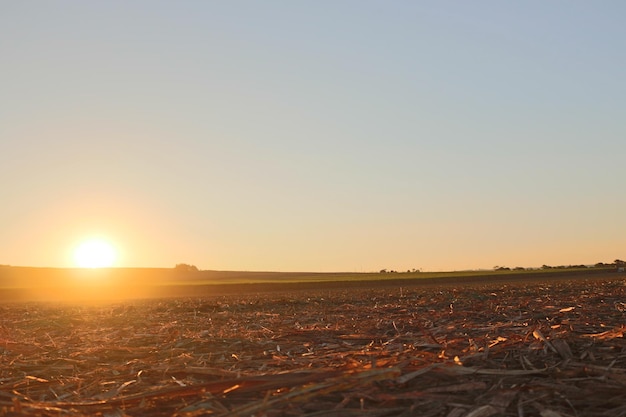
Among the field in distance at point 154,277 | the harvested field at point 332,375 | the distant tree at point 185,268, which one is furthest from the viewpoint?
the distant tree at point 185,268

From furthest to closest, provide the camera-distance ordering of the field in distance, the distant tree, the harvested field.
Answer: the distant tree
the field in distance
the harvested field

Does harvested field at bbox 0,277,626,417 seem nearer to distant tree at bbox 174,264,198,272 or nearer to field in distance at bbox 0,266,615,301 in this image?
field in distance at bbox 0,266,615,301

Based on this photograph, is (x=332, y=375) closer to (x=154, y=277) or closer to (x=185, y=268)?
(x=154, y=277)

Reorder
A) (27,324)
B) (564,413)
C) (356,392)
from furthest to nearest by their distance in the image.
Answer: (27,324), (356,392), (564,413)

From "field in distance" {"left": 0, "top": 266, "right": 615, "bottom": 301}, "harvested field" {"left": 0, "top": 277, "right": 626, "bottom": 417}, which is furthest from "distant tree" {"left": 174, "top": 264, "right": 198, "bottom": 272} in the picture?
"harvested field" {"left": 0, "top": 277, "right": 626, "bottom": 417}

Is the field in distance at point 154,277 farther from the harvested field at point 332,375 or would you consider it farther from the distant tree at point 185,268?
the harvested field at point 332,375

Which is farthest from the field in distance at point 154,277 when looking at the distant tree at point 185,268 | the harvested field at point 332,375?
the harvested field at point 332,375

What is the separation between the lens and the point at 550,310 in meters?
11.7

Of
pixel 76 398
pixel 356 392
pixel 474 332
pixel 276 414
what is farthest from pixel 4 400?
pixel 474 332

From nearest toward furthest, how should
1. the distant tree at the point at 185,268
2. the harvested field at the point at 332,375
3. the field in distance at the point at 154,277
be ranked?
the harvested field at the point at 332,375 → the field in distance at the point at 154,277 → the distant tree at the point at 185,268

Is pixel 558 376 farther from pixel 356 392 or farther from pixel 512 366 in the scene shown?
pixel 356 392

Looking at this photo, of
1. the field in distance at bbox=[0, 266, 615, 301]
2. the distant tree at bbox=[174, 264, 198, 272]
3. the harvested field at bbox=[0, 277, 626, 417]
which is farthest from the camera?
the distant tree at bbox=[174, 264, 198, 272]

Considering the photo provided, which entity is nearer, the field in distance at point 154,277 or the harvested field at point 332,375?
the harvested field at point 332,375

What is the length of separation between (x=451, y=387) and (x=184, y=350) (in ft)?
15.1
